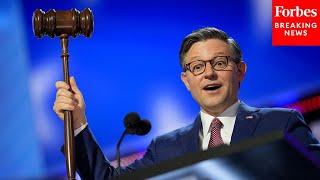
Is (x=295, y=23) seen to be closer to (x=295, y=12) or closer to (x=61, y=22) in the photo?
(x=295, y=12)

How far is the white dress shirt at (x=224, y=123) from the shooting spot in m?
2.05

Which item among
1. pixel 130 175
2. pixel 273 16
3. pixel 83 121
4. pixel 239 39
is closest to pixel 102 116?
pixel 239 39

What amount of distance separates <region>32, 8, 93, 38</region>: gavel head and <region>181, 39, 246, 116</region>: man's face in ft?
2.11

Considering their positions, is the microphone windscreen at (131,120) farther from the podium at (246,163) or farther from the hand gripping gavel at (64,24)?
the podium at (246,163)

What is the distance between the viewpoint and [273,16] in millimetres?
3236

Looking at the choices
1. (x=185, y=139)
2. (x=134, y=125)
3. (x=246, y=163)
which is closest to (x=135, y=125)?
(x=134, y=125)

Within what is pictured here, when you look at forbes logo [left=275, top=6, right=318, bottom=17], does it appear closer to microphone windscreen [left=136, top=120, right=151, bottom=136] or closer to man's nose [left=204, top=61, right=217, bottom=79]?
microphone windscreen [left=136, top=120, right=151, bottom=136]

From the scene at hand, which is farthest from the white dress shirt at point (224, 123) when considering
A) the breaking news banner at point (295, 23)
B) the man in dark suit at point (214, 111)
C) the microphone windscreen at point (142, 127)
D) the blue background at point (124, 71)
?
the breaking news banner at point (295, 23)

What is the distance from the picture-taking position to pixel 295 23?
3.29 m

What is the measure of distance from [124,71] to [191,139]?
1.28m

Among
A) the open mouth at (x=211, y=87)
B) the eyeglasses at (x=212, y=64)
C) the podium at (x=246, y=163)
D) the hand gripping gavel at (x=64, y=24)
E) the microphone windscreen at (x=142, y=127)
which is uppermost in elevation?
the hand gripping gavel at (x=64, y=24)

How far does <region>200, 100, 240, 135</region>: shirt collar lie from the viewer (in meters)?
2.06

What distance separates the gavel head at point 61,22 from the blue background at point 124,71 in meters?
1.70

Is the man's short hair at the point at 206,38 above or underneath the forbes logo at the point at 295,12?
underneath
